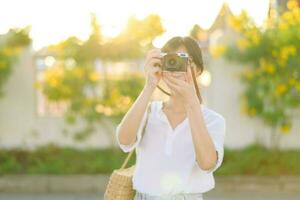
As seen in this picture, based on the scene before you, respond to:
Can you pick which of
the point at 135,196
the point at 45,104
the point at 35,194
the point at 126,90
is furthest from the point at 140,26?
the point at 135,196

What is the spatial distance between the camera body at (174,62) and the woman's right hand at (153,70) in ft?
0.10

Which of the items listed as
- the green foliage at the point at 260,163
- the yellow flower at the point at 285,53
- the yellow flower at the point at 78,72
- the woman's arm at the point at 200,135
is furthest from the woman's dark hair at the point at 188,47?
the yellow flower at the point at 78,72

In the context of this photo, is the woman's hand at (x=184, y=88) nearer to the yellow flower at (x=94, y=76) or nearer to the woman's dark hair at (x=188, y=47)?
the woman's dark hair at (x=188, y=47)

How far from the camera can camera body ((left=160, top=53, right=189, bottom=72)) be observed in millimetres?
2035

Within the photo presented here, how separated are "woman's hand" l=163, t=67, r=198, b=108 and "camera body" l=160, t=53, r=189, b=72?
0.02m

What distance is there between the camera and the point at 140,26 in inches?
282

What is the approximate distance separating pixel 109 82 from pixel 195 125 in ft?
17.8

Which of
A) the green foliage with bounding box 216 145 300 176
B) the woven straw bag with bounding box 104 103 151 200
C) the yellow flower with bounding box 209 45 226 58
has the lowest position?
the green foliage with bounding box 216 145 300 176

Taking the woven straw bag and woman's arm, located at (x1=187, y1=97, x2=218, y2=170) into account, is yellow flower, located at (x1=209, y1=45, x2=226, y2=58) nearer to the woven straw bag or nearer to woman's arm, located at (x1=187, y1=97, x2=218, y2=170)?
the woven straw bag

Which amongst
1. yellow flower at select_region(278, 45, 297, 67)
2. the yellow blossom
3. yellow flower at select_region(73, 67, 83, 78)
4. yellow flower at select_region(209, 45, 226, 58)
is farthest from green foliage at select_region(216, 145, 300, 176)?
yellow flower at select_region(73, 67, 83, 78)

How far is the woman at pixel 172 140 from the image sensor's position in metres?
2.05

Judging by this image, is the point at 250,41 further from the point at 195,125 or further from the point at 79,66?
the point at 195,125

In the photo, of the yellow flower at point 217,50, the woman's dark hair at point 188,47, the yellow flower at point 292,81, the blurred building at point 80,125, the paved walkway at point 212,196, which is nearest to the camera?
the woman's dark hair at point 188,47

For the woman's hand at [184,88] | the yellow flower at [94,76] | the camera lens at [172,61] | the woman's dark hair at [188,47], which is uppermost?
the yellow flower at [94,76]
